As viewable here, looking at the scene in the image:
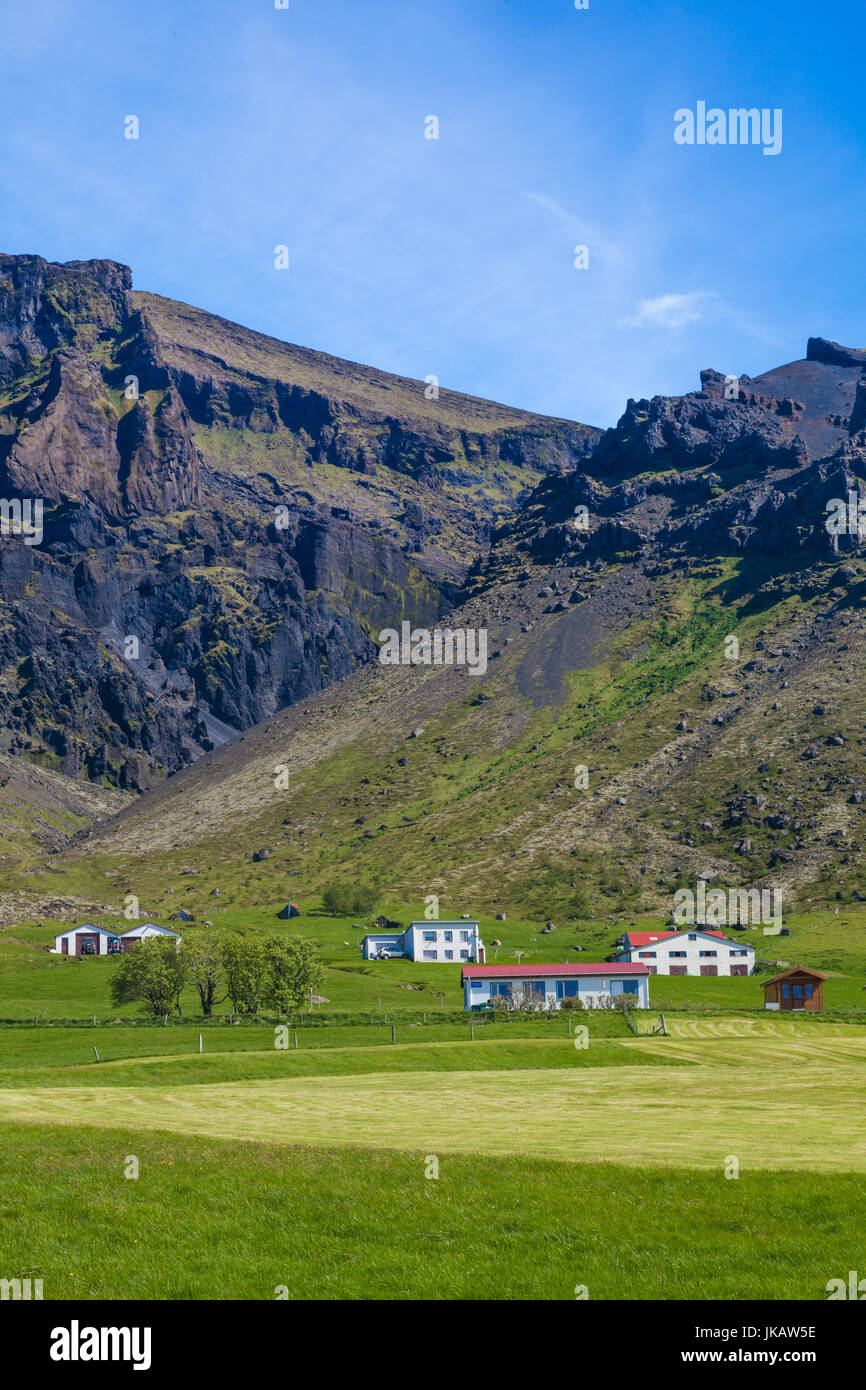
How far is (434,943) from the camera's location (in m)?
154

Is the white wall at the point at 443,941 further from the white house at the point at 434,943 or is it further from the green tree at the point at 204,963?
the green tree at the point at 204,963

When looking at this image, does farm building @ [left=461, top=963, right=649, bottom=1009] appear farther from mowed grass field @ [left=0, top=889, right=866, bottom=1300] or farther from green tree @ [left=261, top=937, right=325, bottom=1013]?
mowed grass field @ [left=0, top=889, right=866, bottom=1300]

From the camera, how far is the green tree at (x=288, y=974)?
98625mm

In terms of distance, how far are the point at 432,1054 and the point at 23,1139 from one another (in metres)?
41.0

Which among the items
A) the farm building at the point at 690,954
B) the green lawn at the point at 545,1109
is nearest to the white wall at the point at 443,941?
the farm building at the point at 690,954

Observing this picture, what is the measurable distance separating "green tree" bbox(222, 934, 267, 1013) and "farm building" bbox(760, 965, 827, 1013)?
46987 millimetres

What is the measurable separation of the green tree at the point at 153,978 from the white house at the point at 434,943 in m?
54.4

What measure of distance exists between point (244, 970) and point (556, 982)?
32870 millimetres

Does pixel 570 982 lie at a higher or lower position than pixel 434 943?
higher

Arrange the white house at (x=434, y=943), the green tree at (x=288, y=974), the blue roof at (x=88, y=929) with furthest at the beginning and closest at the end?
the blue roof at (x=88, y=929)
the white house at (x=434, y=943)
the green tree at (x=288, y=974)

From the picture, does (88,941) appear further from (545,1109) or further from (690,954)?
(545,1109)

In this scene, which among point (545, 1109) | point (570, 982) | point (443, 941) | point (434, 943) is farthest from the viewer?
point (443, 941)

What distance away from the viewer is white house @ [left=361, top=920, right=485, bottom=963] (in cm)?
15300

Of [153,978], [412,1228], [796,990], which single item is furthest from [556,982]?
[412,1228]
